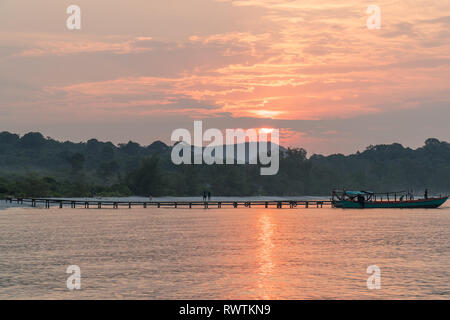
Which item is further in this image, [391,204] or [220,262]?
[391,204]

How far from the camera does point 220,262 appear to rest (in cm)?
4088

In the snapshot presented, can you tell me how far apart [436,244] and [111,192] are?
10979cm

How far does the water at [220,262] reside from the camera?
30325mm

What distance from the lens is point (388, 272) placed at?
3675cm

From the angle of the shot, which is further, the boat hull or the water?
the boat hull

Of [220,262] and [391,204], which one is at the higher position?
[391,204]

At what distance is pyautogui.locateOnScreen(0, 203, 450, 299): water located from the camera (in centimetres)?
3033

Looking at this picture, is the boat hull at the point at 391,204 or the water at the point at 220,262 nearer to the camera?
the water at the point at 220,262

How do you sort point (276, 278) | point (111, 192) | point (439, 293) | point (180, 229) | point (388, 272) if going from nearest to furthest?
point (439, 293) < point (276, 278) < point (388, 272) < point (180, 229) < point (111, 192)
